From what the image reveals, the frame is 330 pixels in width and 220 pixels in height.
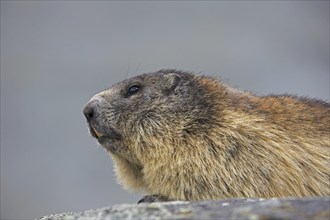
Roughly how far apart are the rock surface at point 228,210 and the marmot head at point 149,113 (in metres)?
1.93

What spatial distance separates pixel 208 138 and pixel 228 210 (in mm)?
2093

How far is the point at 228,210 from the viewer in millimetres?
2934

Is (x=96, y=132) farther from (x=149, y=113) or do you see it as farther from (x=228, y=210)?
(x=228, y=210)

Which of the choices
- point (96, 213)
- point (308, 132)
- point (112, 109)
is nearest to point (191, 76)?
point (112, 109)

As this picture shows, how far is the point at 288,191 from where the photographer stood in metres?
4.71

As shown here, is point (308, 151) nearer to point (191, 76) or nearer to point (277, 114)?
point (277, 114)

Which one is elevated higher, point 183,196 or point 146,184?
point 146,184

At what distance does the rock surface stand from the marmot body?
154cm

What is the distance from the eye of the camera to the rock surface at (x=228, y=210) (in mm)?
2746

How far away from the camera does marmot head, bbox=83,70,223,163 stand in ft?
17.0

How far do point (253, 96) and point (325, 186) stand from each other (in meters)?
1.19

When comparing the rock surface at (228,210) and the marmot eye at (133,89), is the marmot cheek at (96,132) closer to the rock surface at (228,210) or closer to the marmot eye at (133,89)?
the marmot eye at (133,89)

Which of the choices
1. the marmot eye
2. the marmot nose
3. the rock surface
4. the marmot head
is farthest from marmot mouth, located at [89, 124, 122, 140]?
the rock surface

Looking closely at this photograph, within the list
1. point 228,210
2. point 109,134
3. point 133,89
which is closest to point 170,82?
point 133,89
